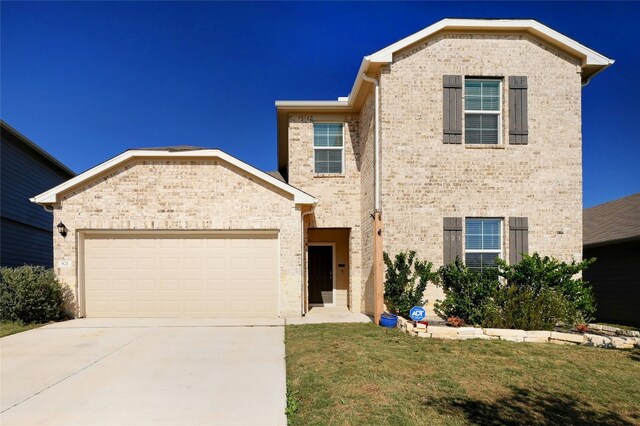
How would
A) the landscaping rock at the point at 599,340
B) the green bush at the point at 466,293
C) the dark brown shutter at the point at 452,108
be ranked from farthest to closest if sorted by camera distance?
the dark brown shutter at the point at 452,108, the green bush at the point at 466,293, the landscaping rock at the point at 599,340

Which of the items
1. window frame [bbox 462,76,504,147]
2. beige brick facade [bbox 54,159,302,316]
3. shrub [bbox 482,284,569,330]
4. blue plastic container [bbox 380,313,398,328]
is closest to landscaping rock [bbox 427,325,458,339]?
blue plastic container [bbox 380,313,398,328]

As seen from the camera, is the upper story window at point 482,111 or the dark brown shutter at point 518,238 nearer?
the dark brown shutter at point 518,238

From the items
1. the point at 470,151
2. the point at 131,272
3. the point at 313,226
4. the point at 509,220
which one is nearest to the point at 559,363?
the point at 509,220

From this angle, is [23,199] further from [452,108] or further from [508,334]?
[508,334]

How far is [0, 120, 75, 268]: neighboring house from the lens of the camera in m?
13.9

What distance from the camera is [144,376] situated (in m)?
5.89

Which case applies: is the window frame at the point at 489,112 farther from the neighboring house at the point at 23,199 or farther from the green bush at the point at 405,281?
the neighboring house at the point at 23,199

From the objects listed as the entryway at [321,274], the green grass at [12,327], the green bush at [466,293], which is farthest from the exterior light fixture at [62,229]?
the green bush at [466,293]

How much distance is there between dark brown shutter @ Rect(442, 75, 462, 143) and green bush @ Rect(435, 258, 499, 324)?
126 inches

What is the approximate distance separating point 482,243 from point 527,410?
6.37 metres

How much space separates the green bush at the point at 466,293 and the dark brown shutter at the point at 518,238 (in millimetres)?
827

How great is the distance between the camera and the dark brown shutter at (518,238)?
10242mm

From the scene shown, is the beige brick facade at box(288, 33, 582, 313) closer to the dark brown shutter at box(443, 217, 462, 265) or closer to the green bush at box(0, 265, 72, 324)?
the dark brown shutter at box(443, 217, 462, 265)

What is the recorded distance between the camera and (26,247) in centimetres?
1548
